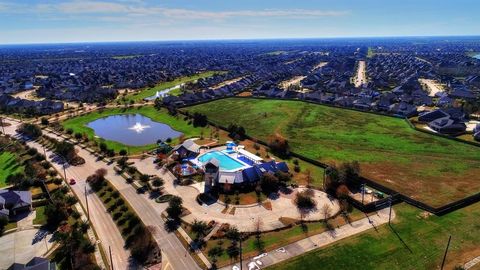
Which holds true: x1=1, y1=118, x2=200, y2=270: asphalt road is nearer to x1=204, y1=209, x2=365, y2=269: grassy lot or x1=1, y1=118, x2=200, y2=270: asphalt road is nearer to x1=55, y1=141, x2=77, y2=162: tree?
x1=55, y1=141, x2=77, y2=162: tree

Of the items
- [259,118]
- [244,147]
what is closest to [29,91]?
[259,118]

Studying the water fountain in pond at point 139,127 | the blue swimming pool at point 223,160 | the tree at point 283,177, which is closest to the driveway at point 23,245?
the blue swimming pool at point 223,160

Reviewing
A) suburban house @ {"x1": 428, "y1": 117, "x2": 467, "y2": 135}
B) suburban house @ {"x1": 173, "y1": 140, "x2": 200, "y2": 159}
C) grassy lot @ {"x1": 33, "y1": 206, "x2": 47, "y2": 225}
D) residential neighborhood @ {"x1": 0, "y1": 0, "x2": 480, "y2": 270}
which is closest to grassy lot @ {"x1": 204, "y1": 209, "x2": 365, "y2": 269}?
residential neighborhood @ {"x1": 0, "y1": 0, "x2": 480, "y2": 270}

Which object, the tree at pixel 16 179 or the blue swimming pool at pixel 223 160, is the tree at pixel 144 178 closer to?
the blue swimming pool at pixel 223 160

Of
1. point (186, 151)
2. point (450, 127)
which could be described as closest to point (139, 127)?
point (186, 151)

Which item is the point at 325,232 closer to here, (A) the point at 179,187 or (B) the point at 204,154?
(A) the point at 179,187

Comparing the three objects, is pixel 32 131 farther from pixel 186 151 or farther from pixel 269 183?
pixel 269 183
